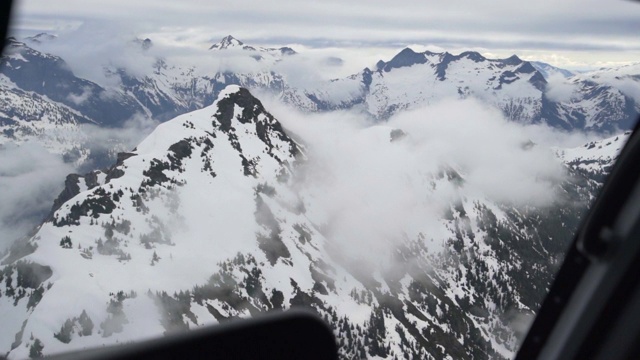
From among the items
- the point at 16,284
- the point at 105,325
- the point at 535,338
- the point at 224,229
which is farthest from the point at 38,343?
the point at 535,338

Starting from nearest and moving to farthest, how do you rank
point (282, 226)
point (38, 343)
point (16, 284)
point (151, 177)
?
point (38, 343)
point (16, 284)
point (151, 177)
point (282, 226)

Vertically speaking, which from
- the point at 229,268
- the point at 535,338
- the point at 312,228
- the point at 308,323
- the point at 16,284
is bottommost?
the point at 312,228

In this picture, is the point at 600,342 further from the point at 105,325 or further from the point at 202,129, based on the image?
the point at 202,129

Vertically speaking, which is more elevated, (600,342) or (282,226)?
(600,342)

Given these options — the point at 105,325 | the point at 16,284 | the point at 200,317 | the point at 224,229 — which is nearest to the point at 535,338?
the point at 105,325

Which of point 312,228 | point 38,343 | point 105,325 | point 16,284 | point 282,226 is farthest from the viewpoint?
point 312,228

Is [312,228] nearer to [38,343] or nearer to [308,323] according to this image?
[38,343]

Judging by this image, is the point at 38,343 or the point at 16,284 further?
the point at 16,284
